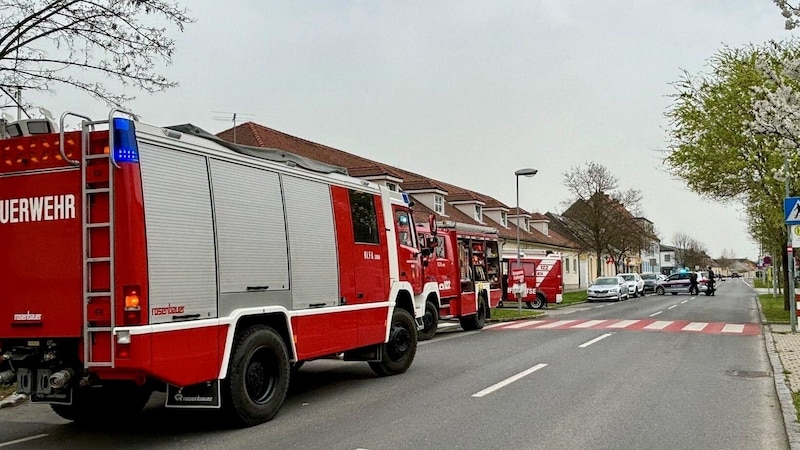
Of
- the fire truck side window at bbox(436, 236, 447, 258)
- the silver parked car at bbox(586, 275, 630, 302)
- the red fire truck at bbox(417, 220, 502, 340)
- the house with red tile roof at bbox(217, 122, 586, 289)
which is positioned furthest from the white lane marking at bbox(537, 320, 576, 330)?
the silver parked car at bbox(586, 275, 630, 302)

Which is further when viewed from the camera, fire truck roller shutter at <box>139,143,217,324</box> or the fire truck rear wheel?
the fire truck rear wheel

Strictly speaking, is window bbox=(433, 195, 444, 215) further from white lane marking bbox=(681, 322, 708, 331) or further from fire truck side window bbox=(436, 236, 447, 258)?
fire truck side window bbox=(436, 236, 447, 258)

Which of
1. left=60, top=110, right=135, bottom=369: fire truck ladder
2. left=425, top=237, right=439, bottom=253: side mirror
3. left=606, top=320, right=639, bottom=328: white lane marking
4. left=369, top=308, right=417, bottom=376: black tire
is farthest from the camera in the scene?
left=606, top=320, right=639, bottom=328: white lane marking

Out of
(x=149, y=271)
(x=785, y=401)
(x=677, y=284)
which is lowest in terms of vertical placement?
(x=677, y=284)

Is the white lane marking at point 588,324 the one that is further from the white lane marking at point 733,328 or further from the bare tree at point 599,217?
the bare tree at point 599,217

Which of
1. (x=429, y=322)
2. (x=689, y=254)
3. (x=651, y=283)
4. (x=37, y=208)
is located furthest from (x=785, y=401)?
(x=689, y=254)

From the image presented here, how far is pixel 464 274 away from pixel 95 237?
1409 centimetres

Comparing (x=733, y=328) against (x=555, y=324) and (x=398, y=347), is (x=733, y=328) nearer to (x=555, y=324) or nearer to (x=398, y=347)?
(x=555, y=324)

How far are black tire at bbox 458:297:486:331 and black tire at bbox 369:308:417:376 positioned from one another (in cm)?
901

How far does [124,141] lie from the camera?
241 inches

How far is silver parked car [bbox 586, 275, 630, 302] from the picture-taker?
40500 millimetres

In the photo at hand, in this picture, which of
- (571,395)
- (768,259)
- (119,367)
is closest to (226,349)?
(119,367)

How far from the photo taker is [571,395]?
9133 millimetres

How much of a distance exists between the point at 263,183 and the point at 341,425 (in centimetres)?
276
